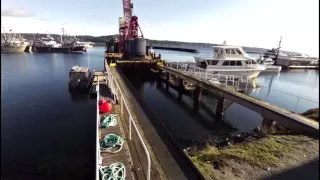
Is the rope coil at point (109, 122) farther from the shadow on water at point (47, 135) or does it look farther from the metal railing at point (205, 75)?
the metal railing at point (205, 75)

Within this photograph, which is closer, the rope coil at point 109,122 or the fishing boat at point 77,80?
the rope coil at point 109,122

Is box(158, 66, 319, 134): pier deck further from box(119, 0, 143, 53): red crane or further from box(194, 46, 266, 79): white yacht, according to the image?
box(119, 0, 143, 53): red crane

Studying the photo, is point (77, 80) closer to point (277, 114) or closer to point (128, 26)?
point (277, 114)

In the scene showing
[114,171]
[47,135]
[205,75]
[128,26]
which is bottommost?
[47,135]

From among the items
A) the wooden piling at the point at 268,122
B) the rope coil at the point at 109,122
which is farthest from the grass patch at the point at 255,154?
the rope coil at the point at 109,122

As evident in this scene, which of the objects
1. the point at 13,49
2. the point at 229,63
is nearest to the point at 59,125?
the point at 229,63

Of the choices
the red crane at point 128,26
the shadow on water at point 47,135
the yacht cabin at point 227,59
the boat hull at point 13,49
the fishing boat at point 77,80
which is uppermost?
the red crane at point 128,26

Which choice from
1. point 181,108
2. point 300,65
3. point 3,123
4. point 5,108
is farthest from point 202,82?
point 300,65
